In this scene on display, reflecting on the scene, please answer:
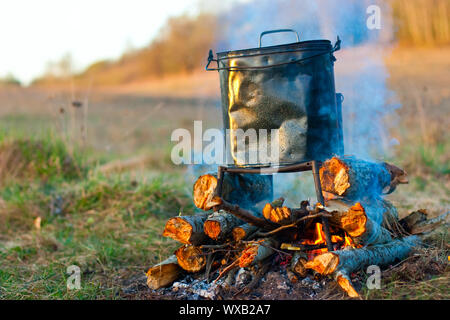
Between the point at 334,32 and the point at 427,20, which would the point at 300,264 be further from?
the point at 427,20

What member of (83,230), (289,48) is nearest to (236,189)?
(289,48)

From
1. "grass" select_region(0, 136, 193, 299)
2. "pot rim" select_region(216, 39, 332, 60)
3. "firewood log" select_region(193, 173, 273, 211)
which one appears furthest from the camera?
"grass" select_region(0, 136, 193, 299)

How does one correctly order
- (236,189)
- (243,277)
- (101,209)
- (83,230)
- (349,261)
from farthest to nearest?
(101,209) → (83,230) → (236,189) → (243,277) → (349,261)

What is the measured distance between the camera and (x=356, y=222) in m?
2.41

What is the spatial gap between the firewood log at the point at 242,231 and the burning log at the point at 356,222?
19.7 inches

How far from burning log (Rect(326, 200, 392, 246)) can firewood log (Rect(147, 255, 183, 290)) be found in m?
1.05

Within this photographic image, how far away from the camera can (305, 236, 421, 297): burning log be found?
2.32 m

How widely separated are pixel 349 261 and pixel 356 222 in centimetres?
21

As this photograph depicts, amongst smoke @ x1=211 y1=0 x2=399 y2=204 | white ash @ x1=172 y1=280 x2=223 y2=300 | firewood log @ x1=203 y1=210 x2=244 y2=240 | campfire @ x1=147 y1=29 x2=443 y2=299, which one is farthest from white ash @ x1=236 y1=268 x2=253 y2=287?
smoke @ x1=211 y1=0 x2=399 y2=204

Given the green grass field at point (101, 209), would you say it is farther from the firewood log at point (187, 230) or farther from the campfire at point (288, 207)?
the firewood log at point (187, 230)

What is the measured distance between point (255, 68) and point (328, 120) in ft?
1.74

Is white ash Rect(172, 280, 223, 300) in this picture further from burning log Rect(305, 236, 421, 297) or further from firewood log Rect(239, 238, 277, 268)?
burning log Rect(305, 236, 421, 297)

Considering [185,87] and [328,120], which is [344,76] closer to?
[328,120]
